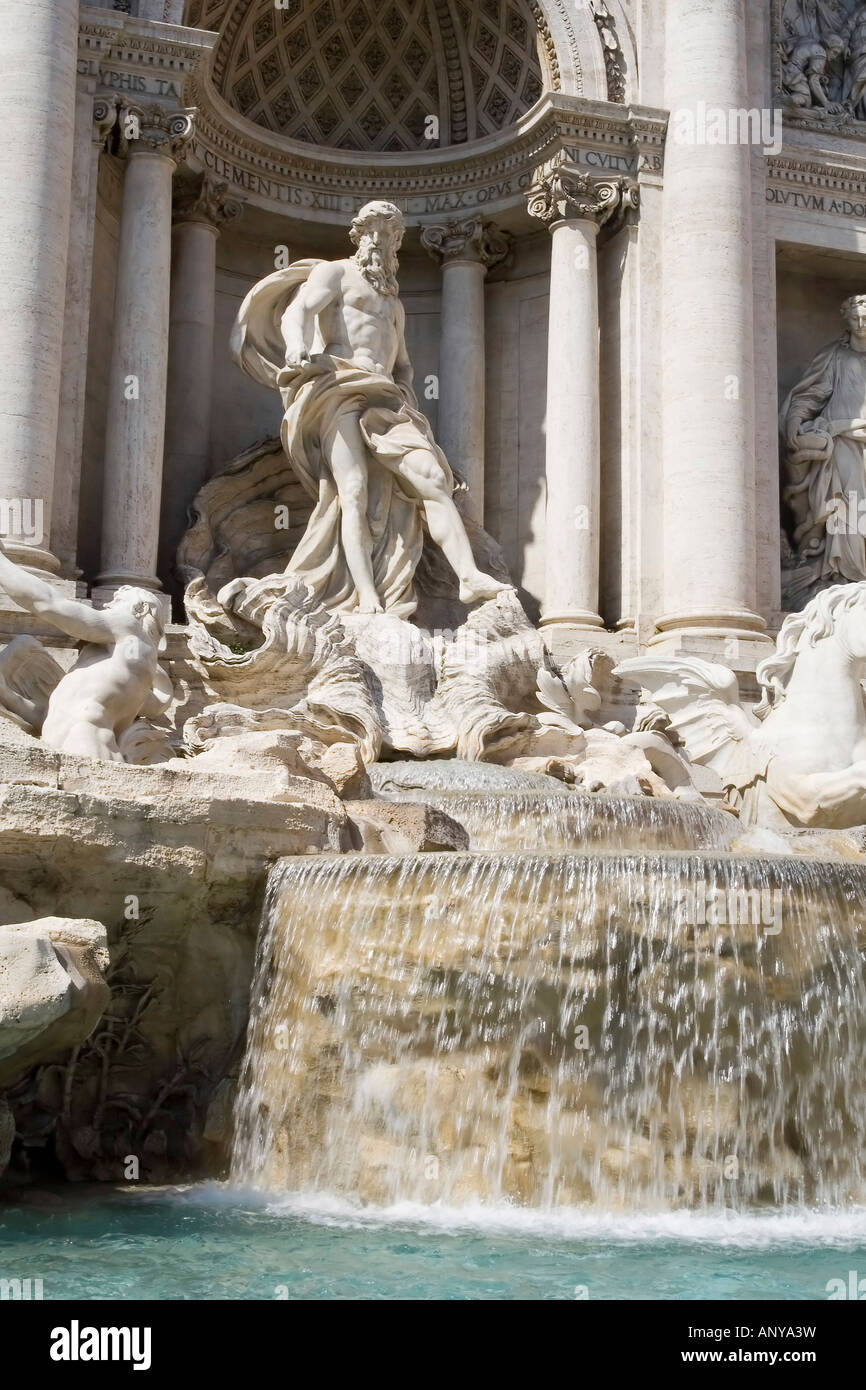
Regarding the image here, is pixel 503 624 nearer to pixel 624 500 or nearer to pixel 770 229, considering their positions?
pixel 624 500

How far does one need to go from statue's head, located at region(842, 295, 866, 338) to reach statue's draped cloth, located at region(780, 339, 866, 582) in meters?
0.38

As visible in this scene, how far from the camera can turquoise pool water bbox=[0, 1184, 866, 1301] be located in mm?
5309

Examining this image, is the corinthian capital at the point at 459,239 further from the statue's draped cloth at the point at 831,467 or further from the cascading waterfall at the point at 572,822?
the cascading waterfall at the point at 572,822

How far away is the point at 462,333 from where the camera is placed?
16125 millimetres

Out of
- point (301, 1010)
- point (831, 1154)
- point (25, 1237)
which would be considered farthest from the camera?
point (301, 1010)

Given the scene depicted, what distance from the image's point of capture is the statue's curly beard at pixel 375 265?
1414cm

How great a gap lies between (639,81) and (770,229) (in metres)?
1.92

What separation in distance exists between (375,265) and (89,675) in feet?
19.1

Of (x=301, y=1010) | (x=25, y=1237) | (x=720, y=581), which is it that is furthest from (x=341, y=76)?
(x=25, y=1237)

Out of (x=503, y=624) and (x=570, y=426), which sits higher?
(x=570, y=426)

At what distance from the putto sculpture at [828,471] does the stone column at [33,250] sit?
722cm

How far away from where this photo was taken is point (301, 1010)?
23.7 feet

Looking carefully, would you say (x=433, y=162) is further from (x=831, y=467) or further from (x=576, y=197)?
(x=831, y=467)

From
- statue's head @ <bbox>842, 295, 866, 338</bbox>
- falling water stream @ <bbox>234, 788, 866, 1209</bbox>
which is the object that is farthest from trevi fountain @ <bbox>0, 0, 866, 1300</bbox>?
statue's head @ <bbox>842, 295, 866, 338</bbox>
